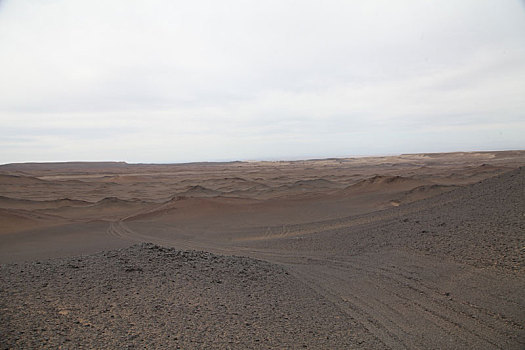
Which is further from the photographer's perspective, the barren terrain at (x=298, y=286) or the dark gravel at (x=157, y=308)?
the barren terrain at (x=298, y=286)

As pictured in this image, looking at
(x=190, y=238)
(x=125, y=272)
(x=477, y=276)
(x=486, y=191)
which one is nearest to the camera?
(x=125, y=272)

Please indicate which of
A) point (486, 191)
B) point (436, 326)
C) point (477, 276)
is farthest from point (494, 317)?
point (486, 191)

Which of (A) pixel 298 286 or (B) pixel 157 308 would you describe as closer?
(B) pixel 157 308

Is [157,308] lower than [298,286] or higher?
higher

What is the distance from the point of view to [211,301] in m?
5.62

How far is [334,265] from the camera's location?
945 centimetres

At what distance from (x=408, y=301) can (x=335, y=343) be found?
102 inches

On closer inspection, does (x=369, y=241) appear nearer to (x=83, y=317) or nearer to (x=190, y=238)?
(x=190, y=238)

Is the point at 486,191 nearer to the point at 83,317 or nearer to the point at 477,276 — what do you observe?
the point at 477,276

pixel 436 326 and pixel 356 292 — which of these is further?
pixel 356 292

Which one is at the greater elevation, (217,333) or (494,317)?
(217,333)

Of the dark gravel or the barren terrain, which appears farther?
the barren terrain

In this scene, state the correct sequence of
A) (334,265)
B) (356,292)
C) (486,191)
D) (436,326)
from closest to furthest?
(436,326)
(356,292)
(334,265)
(486,191)

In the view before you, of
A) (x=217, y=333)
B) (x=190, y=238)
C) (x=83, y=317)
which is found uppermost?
(x=83, y=317)
